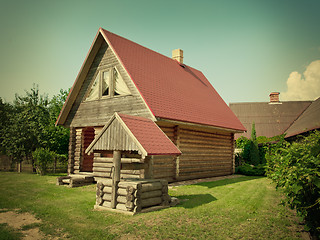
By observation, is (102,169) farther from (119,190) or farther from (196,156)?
(119,190)

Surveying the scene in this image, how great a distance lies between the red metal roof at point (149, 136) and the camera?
26.5 ft

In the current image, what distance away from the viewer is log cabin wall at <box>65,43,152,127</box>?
13.2m

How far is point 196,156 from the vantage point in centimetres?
1555

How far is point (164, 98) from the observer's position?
13898mm

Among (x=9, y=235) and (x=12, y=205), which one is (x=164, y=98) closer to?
(x=12, y=205)

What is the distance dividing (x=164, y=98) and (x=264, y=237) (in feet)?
29.7

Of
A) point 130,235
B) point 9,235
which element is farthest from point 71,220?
point 130,235

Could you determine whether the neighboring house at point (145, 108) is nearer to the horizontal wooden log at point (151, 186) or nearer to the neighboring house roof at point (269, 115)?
the horizontal wooden log at point (151, 186)

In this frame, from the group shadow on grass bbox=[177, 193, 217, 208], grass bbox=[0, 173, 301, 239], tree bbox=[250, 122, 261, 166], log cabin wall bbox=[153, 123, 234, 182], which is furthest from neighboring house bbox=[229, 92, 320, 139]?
grass bbox=[0, 173, 301, 239]

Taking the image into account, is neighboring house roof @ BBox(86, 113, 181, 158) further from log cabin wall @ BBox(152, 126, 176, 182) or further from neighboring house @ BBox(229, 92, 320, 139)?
neighboring house @ BBox(229, 92, 320, 139)

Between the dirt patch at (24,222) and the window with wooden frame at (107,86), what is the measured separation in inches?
297

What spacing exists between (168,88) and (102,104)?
152 inches

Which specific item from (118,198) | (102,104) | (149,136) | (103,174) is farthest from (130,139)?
(102,104)

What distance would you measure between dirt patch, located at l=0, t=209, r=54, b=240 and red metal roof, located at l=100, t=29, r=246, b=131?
6.39 m
